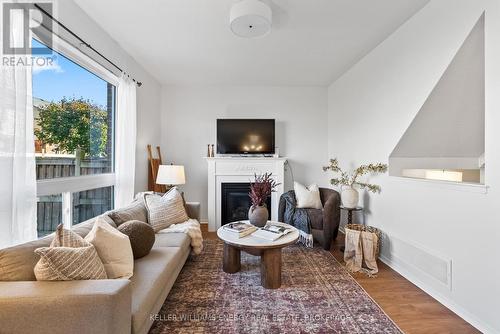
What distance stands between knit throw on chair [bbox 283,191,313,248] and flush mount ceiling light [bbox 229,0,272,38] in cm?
229

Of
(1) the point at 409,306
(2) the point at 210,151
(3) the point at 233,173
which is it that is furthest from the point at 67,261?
(2) the point at 210,151

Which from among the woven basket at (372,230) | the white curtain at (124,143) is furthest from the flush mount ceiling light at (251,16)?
the woven basket at (372,230)

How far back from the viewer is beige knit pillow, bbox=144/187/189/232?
2678mm

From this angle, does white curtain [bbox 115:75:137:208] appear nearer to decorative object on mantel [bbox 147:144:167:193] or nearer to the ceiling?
the ceiling

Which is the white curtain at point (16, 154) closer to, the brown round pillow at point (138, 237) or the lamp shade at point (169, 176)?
the brown round pillow at point (138, 237)

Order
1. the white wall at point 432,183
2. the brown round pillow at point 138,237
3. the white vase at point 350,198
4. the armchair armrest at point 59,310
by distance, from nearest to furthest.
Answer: the armchair armrest at point 59,310 < the white wall at point 432,183 < the brown round pillow at point 138,237 < the white vase at point 350,198

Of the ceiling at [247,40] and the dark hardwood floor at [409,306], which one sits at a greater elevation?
the ceiling at [247,40]

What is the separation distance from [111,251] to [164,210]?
115cm

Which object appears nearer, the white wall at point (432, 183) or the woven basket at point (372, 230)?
the white wall at point (432, 183)

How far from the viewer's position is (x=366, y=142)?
3273 millimetres

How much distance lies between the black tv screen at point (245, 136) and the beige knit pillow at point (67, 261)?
3047mm

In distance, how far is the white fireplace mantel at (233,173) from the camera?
4215 millimetres

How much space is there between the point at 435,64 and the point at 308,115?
251 cm

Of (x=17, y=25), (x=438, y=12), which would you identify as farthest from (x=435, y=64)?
(x=17, y=25)
